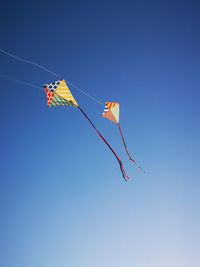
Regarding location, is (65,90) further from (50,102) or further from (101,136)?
(101,136)

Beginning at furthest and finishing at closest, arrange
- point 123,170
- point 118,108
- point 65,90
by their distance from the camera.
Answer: point 118,108
point 65,90
point 123,170

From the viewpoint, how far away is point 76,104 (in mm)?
6617

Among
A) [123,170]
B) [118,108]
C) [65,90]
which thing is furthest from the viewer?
[118,108]

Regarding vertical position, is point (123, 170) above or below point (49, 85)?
below

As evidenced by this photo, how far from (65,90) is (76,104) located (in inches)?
17.9

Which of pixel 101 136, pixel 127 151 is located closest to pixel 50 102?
pixel 101 136

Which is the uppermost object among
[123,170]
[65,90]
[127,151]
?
[65,90]

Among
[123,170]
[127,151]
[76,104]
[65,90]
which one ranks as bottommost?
[123,170]

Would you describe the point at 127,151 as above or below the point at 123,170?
above

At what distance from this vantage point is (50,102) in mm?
6816

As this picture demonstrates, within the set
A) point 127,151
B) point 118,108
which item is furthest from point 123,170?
point 118,108

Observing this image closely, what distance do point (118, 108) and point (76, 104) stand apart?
114cm

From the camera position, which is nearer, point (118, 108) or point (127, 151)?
point (127, 151)

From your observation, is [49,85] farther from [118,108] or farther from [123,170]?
[123,170]
